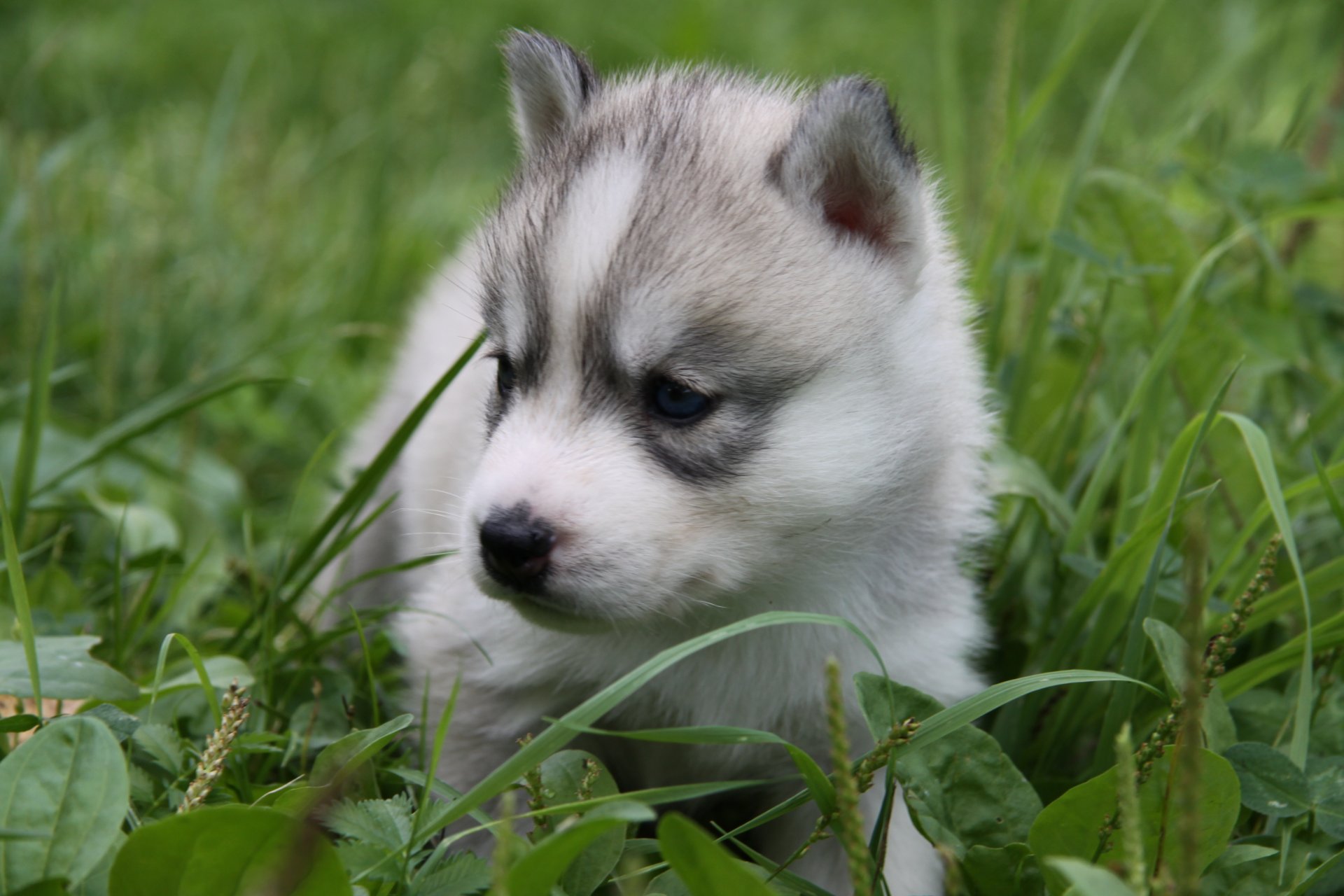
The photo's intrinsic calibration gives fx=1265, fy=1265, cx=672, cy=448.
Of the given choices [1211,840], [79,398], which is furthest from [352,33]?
[1211,840]

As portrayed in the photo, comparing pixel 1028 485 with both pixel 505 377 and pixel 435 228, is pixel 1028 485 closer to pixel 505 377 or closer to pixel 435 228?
pixel 505 377

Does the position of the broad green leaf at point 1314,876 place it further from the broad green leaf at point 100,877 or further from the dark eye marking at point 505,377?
the broad green leaf at point 100,877

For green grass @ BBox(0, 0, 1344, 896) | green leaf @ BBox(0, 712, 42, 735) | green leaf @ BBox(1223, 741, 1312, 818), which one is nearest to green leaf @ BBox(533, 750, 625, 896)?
green grass @ BBox(0, 0, 1344, 896)

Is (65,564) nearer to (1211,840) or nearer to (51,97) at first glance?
(1211,840)

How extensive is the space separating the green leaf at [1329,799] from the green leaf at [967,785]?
1.63 ft

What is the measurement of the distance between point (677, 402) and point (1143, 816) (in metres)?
1.06

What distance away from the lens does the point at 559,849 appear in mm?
1713

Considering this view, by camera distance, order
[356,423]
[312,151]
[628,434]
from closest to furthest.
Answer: [628,434], [356,423], [312,151]

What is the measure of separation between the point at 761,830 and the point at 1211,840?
0.99 metres

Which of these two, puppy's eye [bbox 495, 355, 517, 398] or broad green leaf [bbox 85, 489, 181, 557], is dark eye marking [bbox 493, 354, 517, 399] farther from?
broad green leaf [bbox 85, 489, 181, 557]

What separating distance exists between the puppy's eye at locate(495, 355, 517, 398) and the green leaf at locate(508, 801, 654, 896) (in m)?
0.96

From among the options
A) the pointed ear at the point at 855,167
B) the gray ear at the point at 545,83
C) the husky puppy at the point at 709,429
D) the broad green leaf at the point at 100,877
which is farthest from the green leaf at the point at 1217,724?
the broad green leaf at the point at 100,877

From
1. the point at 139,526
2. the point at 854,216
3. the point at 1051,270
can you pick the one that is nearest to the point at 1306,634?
the point at 854,216

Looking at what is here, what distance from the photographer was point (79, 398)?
175 inches
